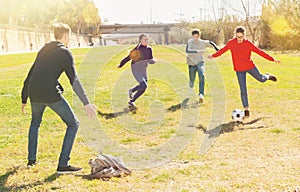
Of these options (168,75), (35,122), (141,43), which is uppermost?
(141,43)

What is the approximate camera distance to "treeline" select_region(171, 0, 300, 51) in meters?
50.2

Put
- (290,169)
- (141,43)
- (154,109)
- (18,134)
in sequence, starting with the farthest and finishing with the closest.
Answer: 1. (154,109)
2. (141,43)
3. (18,134)
4. (290,169)

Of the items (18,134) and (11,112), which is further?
(11,112)

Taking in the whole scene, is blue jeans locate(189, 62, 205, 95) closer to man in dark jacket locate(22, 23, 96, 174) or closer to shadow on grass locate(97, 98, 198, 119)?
shadow on grass locate(97, 98, 198, 119)

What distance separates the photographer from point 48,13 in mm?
88125

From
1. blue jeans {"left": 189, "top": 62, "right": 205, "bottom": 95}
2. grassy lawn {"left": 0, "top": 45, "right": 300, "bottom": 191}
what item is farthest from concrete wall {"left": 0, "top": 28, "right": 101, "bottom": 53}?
grassy lawn {"left": 0, "top": 45, "right": 300, "bottom": 191}

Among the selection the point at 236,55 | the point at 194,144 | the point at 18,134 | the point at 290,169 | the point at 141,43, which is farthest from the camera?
the point at 141,43

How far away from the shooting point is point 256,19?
60875 mm

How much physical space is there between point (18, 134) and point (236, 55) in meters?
5.17

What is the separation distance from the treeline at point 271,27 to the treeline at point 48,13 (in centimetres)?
2991

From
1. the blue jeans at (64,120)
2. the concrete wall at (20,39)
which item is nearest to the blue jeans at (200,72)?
the blue jeans at (64,120)

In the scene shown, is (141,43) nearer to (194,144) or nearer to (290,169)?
(194,144)

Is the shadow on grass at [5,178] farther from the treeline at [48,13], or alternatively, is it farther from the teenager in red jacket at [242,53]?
the treeline at [48,13]

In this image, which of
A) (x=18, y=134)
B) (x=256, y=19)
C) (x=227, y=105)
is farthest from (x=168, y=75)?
(x=256, y=19)
